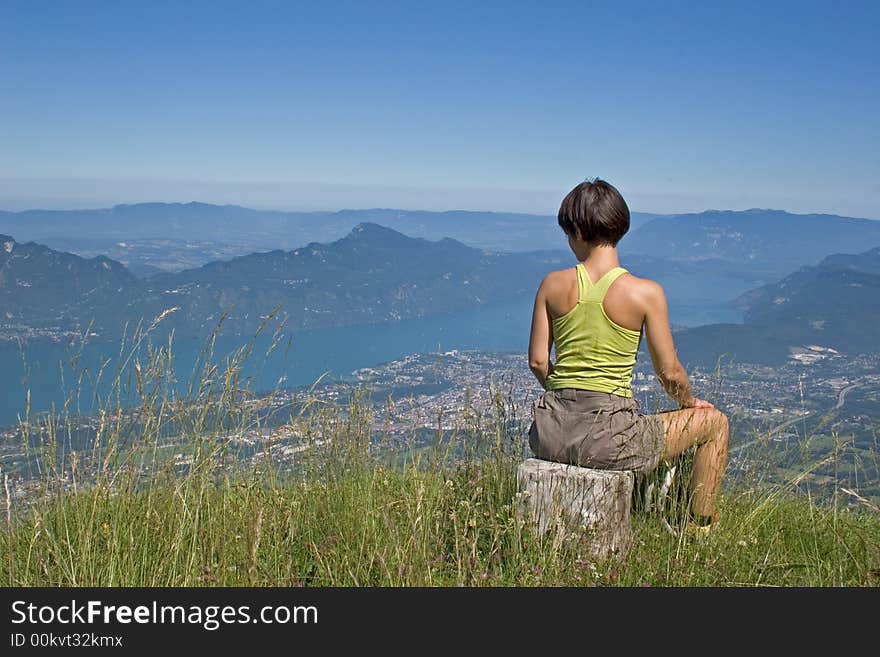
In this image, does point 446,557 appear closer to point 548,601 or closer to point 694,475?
point 548,601

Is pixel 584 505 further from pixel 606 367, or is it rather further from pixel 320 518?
pixel 320 518

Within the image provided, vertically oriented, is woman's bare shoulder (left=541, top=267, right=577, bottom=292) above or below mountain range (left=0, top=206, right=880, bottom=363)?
above

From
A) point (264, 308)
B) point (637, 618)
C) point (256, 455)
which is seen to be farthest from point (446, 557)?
point (264, 308)

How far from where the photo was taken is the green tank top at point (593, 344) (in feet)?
11.0

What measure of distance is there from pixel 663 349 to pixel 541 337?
23.9 inches

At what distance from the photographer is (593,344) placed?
3.41 metres

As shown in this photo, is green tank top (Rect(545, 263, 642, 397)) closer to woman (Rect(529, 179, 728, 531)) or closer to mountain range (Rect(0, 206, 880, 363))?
woman (Rect(529, 179, 728, 531))

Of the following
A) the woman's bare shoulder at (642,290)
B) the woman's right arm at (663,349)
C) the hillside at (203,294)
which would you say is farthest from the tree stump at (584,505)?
the hillside at (203,294)

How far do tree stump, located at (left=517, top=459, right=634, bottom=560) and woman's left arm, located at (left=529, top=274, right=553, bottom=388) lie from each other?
0.63m

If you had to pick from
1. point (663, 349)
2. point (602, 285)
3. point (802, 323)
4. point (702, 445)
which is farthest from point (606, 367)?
point (802, 323)

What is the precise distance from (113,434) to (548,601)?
2043mm

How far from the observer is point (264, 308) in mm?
154750

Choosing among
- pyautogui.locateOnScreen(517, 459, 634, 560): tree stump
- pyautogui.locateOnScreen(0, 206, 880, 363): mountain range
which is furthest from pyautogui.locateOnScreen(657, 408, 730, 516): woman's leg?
pyautogui.locateOnScreen(0, 206, 880, 363): mountain range

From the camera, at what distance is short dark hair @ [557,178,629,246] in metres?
3.31
